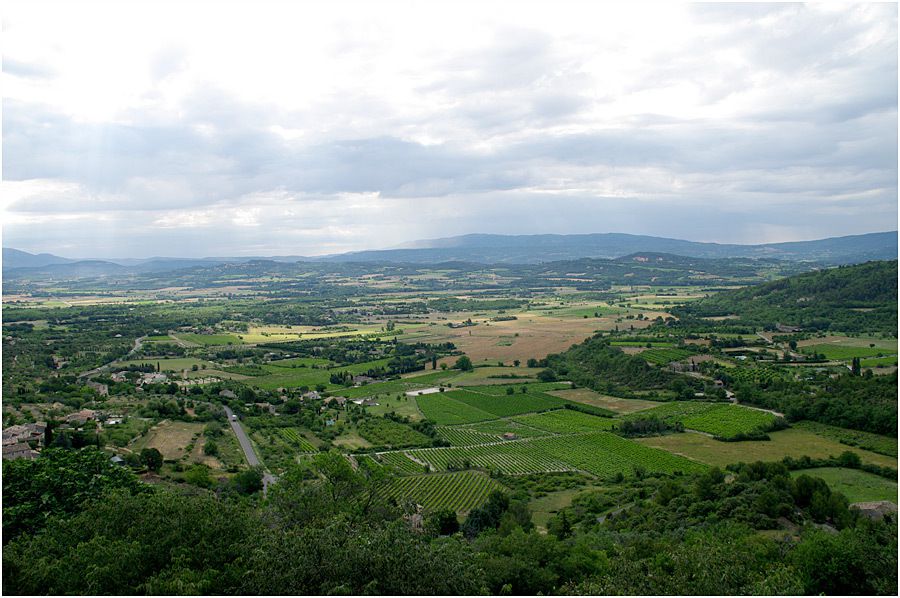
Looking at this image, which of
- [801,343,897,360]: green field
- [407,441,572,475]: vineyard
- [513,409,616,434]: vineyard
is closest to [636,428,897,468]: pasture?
[513,409,616,434]: vineyard

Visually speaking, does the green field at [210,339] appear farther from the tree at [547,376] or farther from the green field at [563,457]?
the green field at [563,457]

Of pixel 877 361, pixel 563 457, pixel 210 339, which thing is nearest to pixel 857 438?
pixel 563 457

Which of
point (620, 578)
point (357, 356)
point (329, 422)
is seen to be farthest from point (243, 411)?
point (620, 578)

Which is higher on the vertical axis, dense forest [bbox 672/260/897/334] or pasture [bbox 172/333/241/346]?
dense forest [bbox 672/260/897/334]

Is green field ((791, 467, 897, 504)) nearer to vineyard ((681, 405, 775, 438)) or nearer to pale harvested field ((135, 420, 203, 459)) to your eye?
vineyard ((681, 405, 775, 438))

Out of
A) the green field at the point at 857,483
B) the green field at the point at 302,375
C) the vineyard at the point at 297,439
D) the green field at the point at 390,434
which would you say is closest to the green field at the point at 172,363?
the green field at the point at 302,375
